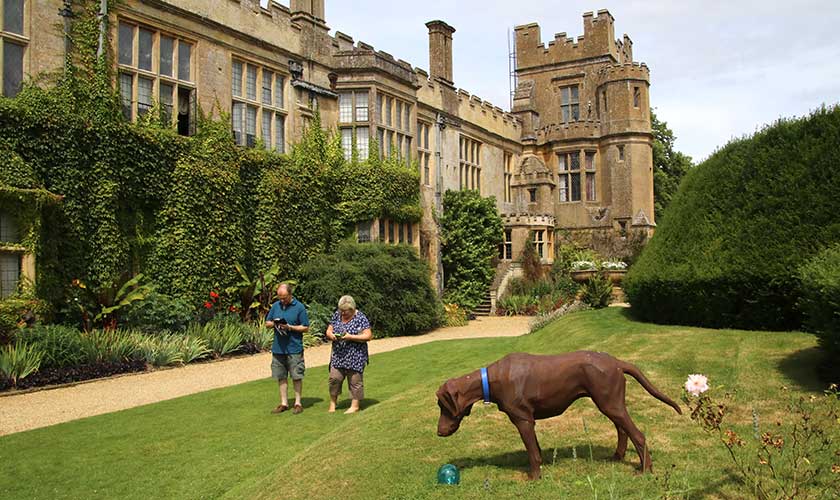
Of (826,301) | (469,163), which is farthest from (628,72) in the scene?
(826,301)

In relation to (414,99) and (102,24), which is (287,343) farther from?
(414,99)

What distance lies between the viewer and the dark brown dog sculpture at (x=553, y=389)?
4.59 m

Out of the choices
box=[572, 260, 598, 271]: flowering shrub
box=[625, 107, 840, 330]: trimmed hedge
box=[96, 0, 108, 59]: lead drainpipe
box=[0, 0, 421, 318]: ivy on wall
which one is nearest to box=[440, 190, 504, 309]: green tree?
box=[572, 260, 598, 271]: flowering shrub

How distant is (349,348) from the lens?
8.27 m

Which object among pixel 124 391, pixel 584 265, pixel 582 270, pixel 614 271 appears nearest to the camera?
pixel 124 391

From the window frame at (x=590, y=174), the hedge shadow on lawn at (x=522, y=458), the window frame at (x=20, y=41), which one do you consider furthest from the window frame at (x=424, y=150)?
the hedge shadow on lawn at (x=522, y=458)

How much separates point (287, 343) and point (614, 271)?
18.8 meters

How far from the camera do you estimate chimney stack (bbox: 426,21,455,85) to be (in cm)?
2648

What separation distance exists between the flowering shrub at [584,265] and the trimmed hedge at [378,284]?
9159 mm

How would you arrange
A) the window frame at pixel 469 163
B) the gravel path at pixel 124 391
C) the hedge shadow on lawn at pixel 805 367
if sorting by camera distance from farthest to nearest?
the window frame at pixel 469 163 → the gravel path at pixel 124 391 → the hedge shadow on lawn at pixel 805 367

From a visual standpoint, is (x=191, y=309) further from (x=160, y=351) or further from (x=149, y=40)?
(x=149, y=40)

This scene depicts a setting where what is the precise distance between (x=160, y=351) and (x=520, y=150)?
2382 cm

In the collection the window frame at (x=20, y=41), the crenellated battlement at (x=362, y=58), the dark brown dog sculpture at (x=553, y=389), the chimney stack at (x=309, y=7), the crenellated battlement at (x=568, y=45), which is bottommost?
the dark brown dog sculpture at (x=553, y=389)

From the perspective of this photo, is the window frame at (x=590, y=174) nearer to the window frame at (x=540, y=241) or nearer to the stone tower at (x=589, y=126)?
the stone tower at (x=589, y=126)
